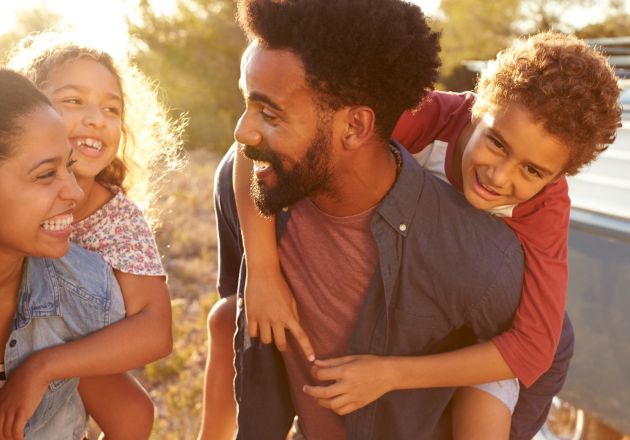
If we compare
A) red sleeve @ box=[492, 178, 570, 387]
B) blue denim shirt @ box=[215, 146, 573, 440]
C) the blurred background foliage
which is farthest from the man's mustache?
Answer: the blurred background foliage

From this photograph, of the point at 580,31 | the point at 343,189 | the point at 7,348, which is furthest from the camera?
the point at 580,31

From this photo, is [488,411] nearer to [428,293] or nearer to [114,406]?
[428,293]

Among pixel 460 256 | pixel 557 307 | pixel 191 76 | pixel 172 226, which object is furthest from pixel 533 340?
pixel 191 76

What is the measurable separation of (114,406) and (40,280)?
20.3 inches

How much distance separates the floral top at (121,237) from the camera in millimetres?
2436

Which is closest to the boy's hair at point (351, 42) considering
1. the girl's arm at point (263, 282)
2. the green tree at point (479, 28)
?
the girl's arm at point (263, 282)

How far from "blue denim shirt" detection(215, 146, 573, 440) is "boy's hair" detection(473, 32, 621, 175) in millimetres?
325

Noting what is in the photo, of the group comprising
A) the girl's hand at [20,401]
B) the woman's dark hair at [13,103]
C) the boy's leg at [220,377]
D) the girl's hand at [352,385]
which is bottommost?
the boy's leg at [220,377]

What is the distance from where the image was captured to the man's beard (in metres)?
2.41

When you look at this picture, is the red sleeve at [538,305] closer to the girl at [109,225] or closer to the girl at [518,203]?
the girl at [518,203]

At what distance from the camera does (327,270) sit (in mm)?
2594

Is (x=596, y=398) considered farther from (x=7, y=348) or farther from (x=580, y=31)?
(x=580, y=31)

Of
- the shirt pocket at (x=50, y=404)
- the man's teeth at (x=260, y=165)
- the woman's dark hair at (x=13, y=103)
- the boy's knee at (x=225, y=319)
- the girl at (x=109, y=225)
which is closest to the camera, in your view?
the woman's dark hair at (x=13, y=103)

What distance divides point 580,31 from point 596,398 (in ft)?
52.5
